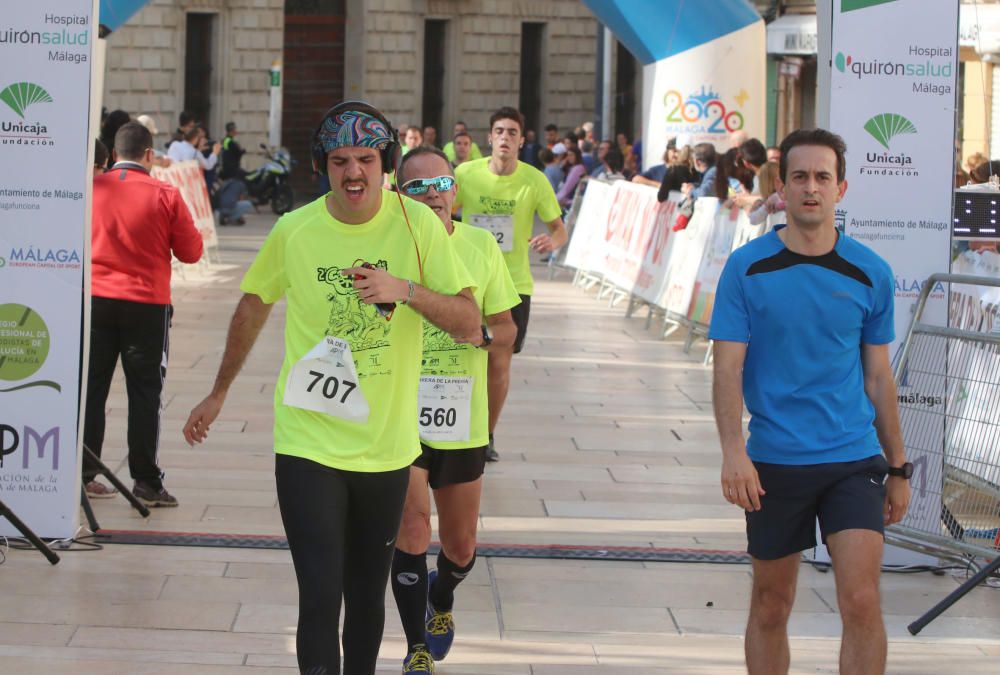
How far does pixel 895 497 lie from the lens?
16.1 ft

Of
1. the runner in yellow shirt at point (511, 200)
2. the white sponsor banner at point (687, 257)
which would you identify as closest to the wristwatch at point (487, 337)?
the runner in yellow shirt at point (511, 200)

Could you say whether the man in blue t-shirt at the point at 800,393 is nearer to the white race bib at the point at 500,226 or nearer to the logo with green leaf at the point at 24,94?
the logo with green leaf at the point at 24,94

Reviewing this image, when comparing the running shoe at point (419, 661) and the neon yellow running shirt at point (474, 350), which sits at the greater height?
the neon yellow running shirt at point (474, 350)

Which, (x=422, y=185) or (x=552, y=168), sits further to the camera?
(x=552, y=168)

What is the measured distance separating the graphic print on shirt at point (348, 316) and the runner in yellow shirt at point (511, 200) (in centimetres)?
441

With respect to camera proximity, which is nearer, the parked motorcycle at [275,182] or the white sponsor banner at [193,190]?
the white sponsor banner at [193,190]

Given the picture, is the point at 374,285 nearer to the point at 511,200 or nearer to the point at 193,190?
the point at 511,200

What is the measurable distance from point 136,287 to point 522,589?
2.54 metres

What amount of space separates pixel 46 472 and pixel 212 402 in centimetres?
291

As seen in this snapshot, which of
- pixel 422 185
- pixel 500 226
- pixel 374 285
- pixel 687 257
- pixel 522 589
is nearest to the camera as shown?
pixel 374 285

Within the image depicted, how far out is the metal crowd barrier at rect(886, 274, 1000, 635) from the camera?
21.8 feet

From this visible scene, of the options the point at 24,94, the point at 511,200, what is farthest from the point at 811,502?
the point at 511,200

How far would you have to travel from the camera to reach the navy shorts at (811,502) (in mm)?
4715

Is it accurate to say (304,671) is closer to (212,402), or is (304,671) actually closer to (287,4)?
(212,402)
